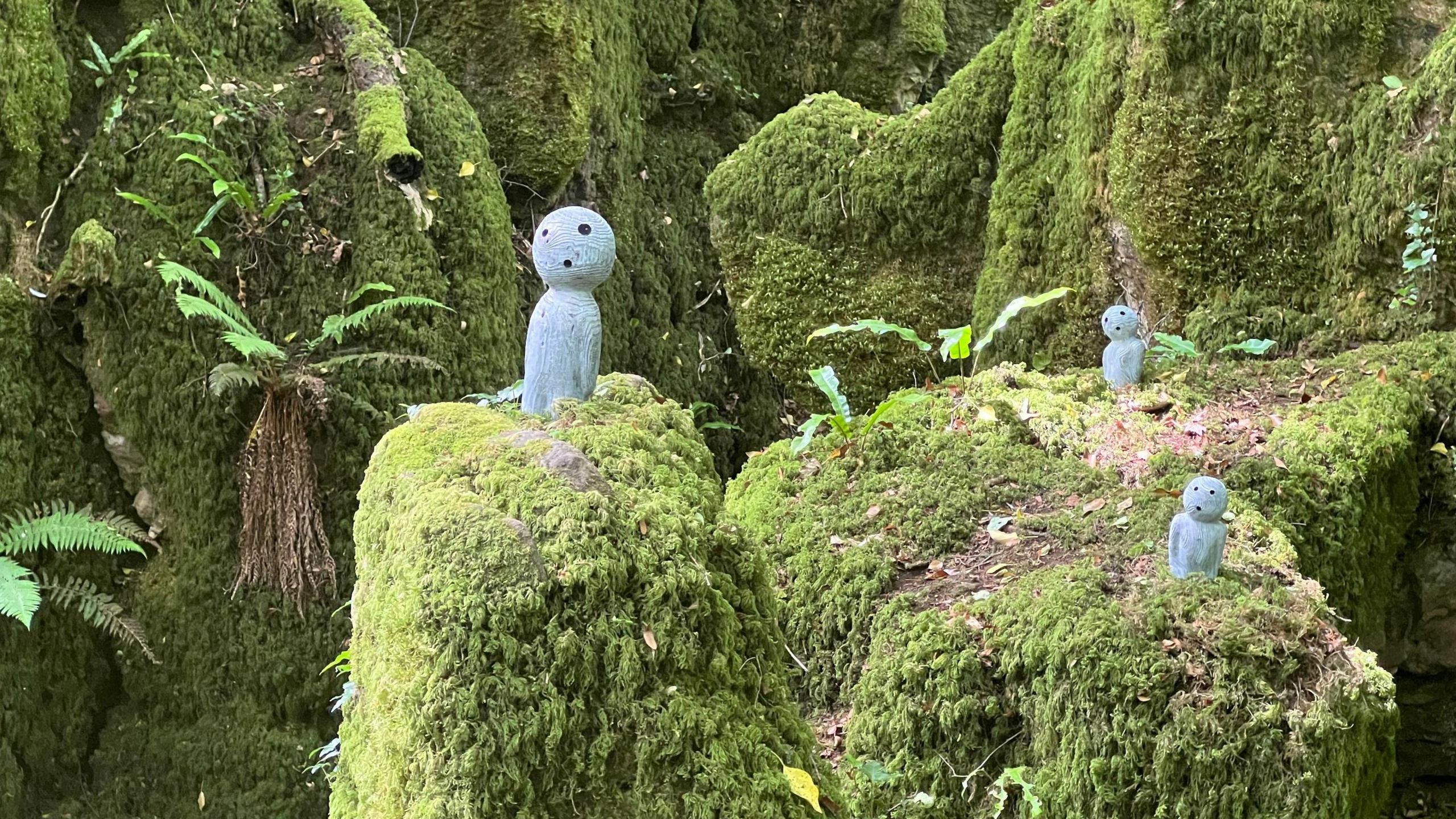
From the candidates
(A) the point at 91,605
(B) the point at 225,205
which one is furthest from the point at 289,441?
(B) the point at 225,205

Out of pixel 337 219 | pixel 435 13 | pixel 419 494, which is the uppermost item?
pixel 435 13

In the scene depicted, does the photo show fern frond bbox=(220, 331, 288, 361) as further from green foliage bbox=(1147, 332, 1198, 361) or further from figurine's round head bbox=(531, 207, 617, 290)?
green foliage bbox=(1147, 332, 1198, 361)

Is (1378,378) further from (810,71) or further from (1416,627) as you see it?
(810,71)

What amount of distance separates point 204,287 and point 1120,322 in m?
4.77

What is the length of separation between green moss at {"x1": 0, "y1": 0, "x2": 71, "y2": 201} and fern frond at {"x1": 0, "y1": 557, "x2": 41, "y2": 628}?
2250 millimetres

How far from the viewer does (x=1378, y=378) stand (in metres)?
5.09

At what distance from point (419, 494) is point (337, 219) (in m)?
5.17

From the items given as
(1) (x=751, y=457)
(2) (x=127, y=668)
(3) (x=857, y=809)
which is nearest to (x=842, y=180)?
(1) (x=751, y=457)

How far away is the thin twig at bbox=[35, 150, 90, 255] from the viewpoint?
655cm

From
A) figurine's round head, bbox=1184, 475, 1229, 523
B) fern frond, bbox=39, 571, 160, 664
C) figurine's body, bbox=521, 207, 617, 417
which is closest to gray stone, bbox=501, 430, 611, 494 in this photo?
figurine's body, bbox=521, 207, 617, 417

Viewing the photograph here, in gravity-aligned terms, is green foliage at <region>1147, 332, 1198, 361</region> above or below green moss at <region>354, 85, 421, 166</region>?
below

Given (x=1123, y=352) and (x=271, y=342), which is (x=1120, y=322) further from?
(x=271, y=342)

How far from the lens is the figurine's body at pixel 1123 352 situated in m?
5.20

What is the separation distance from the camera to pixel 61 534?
234 inches
